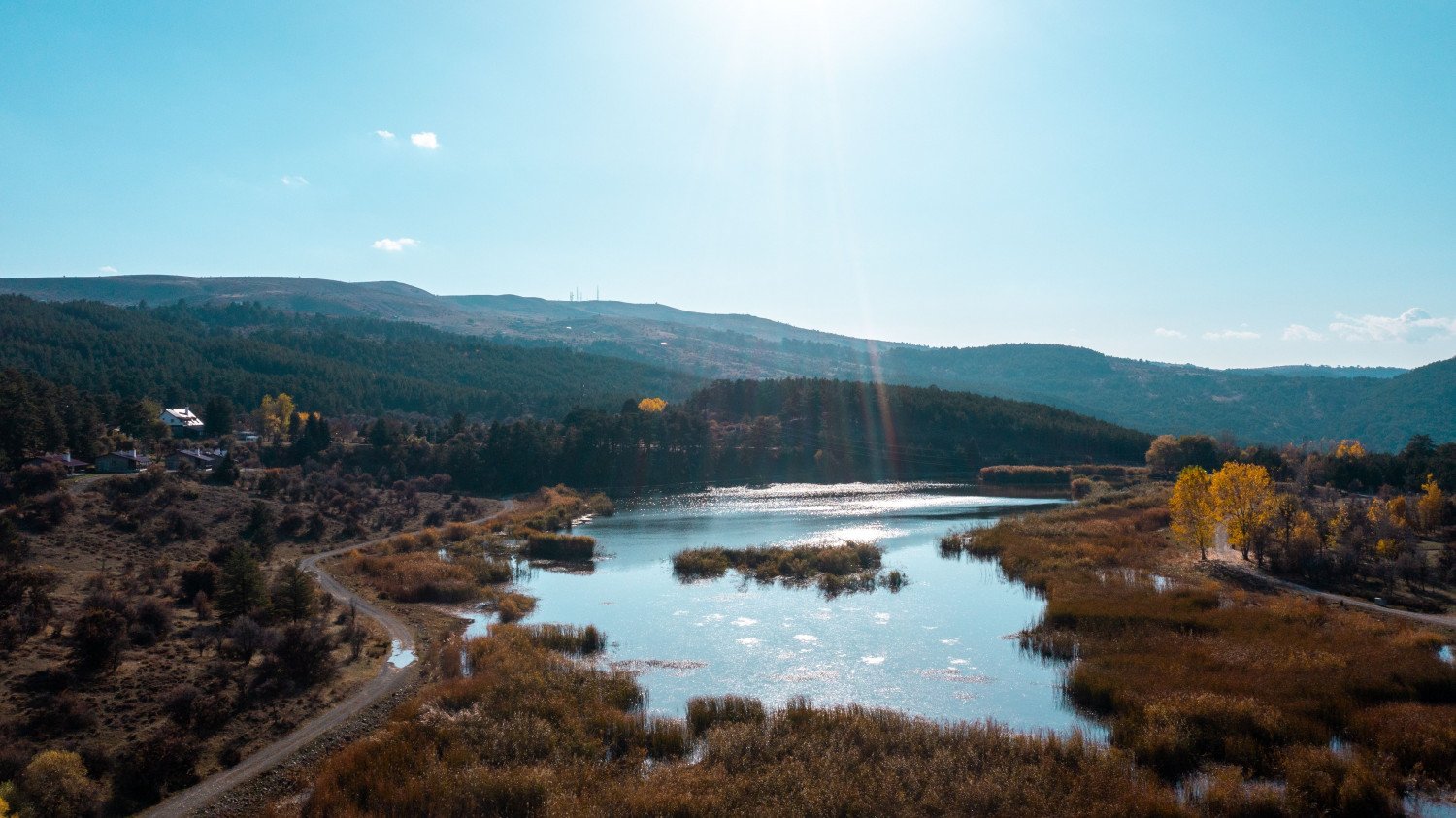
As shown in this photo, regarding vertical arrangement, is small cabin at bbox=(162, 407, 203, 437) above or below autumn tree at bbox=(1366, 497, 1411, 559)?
below

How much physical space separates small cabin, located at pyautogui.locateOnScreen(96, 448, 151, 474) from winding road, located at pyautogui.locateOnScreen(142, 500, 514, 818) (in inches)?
1753

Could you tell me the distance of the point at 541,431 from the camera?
424 ft

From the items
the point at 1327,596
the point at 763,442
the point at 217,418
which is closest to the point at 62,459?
the point at 217,418

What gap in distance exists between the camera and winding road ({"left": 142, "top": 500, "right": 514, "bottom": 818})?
25.8 m

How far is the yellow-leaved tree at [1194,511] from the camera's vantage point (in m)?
60.4

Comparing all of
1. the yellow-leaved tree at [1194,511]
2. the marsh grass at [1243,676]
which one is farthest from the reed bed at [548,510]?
the yellow-leaved tree at [1194,511]

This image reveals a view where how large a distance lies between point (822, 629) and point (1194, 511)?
32897mm

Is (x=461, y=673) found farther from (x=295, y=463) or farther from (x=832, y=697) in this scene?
(x=295, y=463)

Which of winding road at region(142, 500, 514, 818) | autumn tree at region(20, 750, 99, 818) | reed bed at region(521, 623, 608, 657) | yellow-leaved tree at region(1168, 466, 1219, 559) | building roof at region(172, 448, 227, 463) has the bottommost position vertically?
winding road at region(142, 500, 514, 818)

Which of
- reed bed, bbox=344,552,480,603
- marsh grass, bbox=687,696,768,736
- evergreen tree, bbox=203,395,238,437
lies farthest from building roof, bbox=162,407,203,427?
marsh grass, bbox=687,696,768,736

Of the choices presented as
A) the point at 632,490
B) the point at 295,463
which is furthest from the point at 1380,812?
the point at 295,463

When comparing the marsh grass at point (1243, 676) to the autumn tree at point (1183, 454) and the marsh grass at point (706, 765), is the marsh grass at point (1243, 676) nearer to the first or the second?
the marsh grass at point (706, 765)

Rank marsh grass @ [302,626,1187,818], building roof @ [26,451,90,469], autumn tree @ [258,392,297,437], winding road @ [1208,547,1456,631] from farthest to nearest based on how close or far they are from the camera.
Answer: autumn tree @ [258,392,297,437] < building roof @ [26,451,90,469] < winding road @ [1208,547,1456,631] < marsh grass @ [302,626,1187,818]

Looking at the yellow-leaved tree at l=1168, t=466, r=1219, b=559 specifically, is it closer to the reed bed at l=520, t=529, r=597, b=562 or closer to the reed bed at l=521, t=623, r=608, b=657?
the reed bed at l=521, t=623, r=608, b=657
